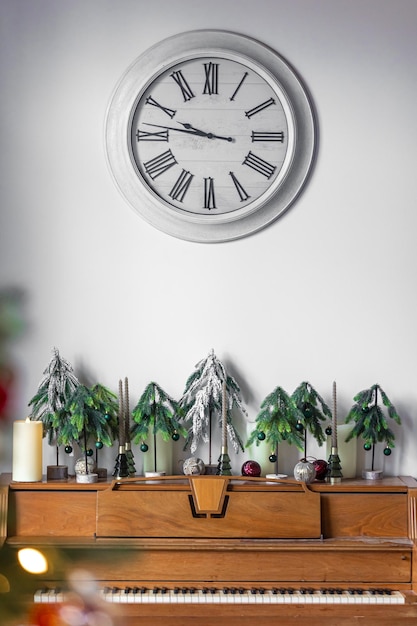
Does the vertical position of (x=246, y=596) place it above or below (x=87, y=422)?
below

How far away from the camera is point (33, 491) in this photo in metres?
2.51

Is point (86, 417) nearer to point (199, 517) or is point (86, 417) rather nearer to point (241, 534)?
point (199, 517)

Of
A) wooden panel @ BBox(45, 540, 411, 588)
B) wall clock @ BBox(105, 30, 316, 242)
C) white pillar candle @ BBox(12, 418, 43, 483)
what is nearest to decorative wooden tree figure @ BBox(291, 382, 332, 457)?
wooden panel @ BBox(45, 540, 411, 588)

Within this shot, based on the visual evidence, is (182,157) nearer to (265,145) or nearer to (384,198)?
(265,145)

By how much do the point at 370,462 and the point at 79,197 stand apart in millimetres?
1427

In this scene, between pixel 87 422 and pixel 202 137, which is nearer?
pixel 87 422

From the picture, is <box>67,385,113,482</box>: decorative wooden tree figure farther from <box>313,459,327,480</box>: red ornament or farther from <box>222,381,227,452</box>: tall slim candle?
<box>313,459,327,480</box>: red ornament

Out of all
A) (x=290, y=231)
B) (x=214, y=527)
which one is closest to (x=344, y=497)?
(x=214, y=527)

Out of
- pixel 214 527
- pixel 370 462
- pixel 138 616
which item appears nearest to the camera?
pixel 138 616

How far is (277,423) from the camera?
2.58 m

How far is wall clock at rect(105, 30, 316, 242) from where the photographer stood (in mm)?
2775

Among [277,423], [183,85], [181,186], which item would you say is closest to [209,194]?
[181,186]

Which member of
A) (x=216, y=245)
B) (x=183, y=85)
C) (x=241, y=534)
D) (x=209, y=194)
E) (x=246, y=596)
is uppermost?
(x=183, y=85)

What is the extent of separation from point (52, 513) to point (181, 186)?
1.22 m
